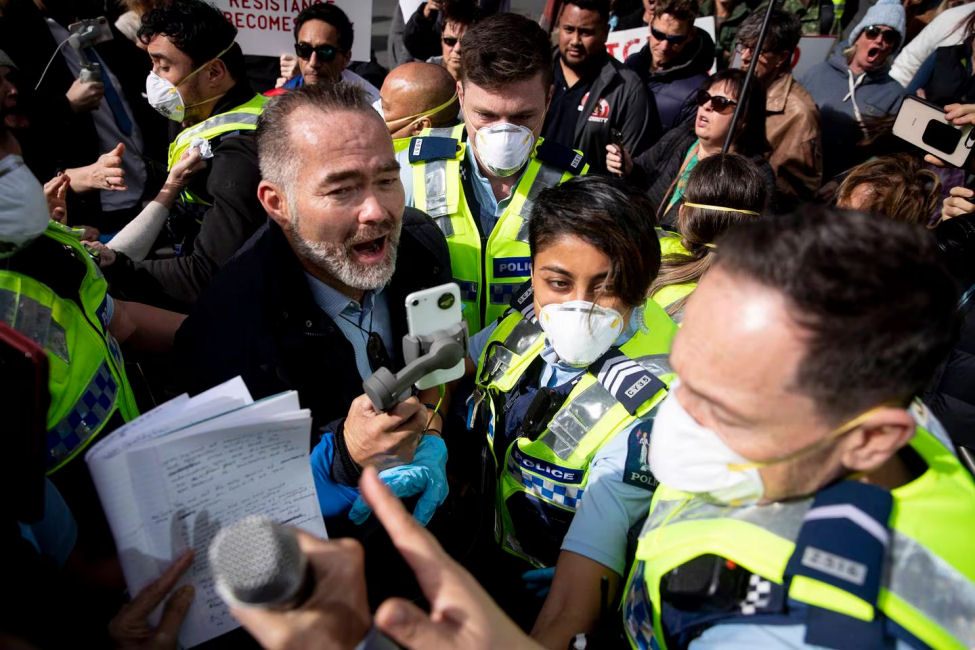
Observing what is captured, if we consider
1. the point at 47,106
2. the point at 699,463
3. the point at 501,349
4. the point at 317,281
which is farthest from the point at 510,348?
the point at 47,106

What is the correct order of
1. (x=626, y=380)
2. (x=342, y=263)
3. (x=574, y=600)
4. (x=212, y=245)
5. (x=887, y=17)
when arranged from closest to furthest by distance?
(x=574, y=600) → (x=626, y=380) → (x=342, y=263) → (x=212, y=245) → (x=887, y=17)

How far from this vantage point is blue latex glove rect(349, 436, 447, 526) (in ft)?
5.43

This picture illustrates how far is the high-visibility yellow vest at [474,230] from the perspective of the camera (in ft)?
9.21

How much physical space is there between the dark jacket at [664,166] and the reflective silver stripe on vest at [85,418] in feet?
10.2

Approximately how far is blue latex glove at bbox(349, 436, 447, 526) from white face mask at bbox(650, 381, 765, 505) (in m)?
0.69

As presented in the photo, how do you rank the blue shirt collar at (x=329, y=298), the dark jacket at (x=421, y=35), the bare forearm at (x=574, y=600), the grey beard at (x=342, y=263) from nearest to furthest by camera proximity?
the bare forearm at (x=574, y=600) < the grey beard at (x=342, y=263) < the blue shirt collar at (x=329, y=298) < the dark jacket at (x=421, y=35)

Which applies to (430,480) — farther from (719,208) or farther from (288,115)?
(719,208)

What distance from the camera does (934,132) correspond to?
3086mm

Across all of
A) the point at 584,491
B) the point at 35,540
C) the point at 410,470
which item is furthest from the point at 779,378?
the point at 35,540

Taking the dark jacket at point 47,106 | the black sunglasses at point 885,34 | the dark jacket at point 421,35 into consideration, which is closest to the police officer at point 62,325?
the dark jacket at point 47,106

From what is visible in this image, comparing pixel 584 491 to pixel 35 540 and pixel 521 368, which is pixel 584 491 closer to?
pixel 521 368

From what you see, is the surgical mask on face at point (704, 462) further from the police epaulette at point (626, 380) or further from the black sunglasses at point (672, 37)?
the black sunglasses at point (672, 37)

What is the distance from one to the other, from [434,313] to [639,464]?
0.74m

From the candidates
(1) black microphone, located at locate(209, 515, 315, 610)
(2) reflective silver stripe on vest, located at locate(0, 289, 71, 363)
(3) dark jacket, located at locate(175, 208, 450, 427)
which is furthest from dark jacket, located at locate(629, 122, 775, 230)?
(1) black microphone, located at locate(209, 515, 315, 610)
